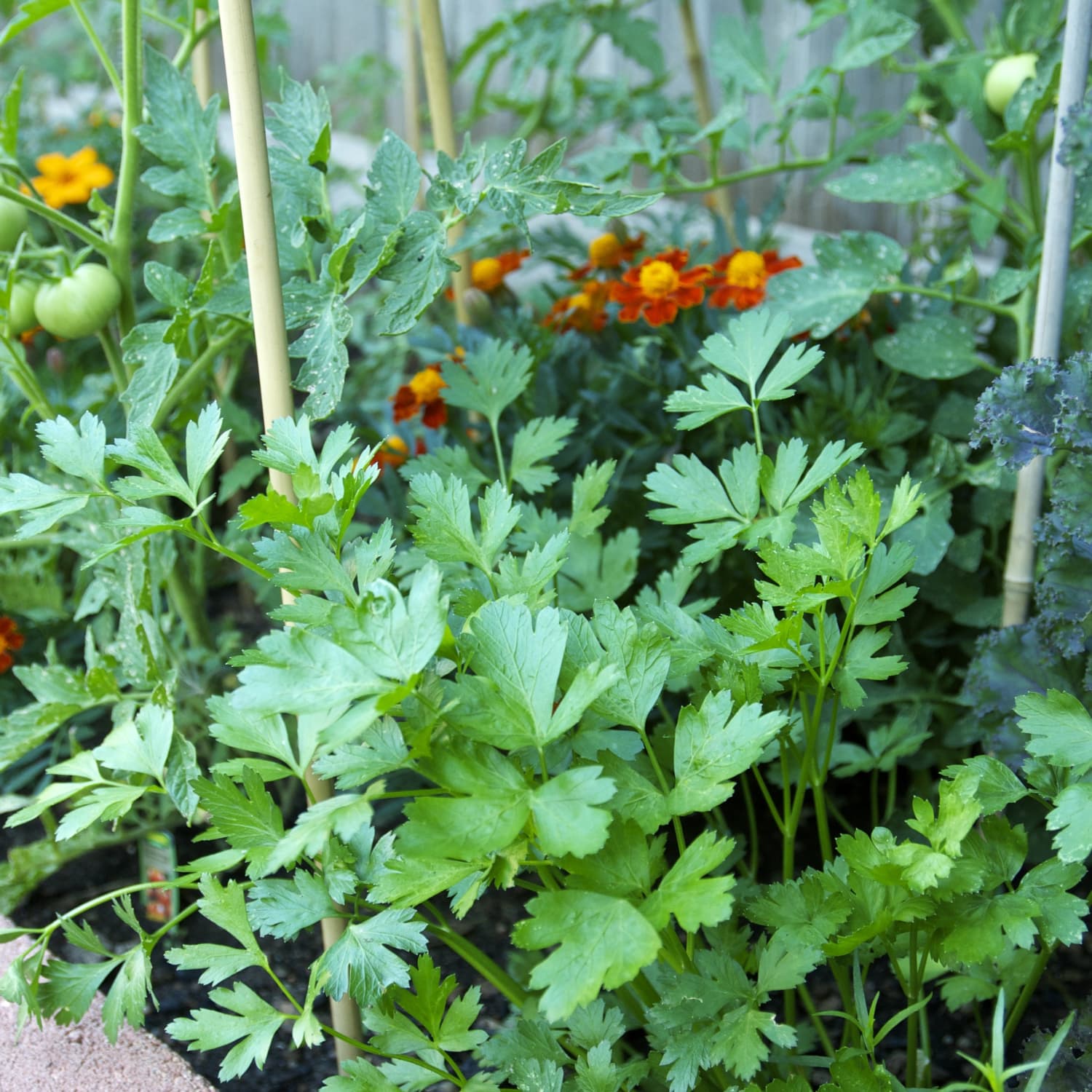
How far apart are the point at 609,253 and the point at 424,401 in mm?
323

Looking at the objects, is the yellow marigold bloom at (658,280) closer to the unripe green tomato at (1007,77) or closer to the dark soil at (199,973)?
the unripe green tomato at (1007,77)

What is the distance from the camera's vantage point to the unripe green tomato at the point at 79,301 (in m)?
0.96

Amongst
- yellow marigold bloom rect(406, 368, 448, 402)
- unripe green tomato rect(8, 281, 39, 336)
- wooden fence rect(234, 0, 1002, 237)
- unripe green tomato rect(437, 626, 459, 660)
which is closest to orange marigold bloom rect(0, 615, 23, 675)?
unripe green tomato rect(8, 281, 39, 336)

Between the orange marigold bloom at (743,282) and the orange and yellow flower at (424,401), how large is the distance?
0.33 metres

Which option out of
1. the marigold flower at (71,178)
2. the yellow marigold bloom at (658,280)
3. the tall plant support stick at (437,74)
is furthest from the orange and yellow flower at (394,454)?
the marigold flower at (71,178)

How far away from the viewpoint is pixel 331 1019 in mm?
1123

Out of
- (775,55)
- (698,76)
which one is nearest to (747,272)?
(698,76)

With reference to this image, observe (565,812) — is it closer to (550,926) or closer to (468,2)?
(550,926)

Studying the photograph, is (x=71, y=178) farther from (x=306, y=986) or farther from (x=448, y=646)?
(x=448, y=646)

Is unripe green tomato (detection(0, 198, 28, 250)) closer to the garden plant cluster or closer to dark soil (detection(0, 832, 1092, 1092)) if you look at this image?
the garden plant cluster

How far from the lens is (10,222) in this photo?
1001 mm

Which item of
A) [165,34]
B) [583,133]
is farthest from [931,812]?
[165,34]

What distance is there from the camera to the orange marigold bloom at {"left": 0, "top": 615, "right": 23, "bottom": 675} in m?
1.30

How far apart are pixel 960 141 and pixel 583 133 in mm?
1034
